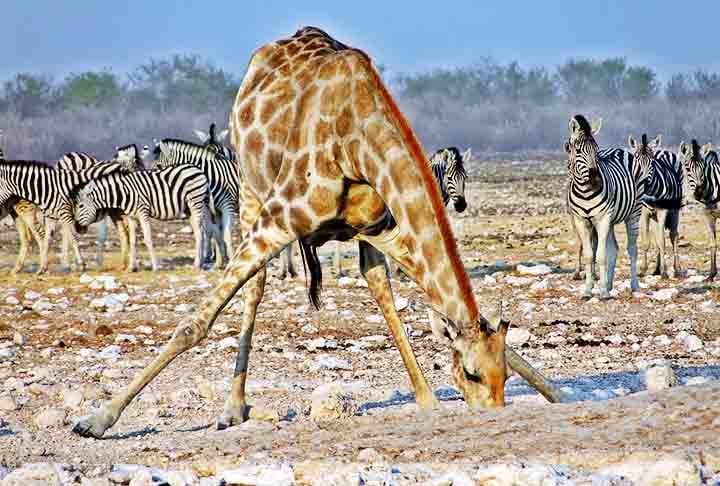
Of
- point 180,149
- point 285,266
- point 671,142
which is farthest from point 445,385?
point 671,142

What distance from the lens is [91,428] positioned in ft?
23.6

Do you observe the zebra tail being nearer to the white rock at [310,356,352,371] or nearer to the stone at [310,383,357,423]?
the stone at [310,383,357,423]

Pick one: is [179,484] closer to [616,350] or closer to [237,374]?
[237,374]

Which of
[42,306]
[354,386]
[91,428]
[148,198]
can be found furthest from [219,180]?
[91,428]

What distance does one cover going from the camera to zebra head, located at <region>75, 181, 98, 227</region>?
20969 millimetres

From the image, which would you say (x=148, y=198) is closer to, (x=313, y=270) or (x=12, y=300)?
(x=12, y=300)

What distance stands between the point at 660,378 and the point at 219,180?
48.5 feet

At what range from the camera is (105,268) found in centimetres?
2052

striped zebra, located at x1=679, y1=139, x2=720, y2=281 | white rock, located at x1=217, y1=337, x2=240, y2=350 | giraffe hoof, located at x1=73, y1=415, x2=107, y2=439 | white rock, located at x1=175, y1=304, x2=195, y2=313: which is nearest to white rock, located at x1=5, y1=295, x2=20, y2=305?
white rock, located at x1=175, y1=304, x2=195, y2=313

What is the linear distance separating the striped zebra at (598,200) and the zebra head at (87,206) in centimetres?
791

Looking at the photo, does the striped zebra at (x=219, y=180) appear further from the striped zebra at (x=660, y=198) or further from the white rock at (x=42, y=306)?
the striped zebra at (x=660, y=198)

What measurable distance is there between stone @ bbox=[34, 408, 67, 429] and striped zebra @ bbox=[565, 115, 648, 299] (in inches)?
309

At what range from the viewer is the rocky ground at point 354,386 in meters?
5.83

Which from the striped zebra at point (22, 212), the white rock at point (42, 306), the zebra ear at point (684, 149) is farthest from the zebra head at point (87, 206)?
the zebra ear at point (684, 149)
